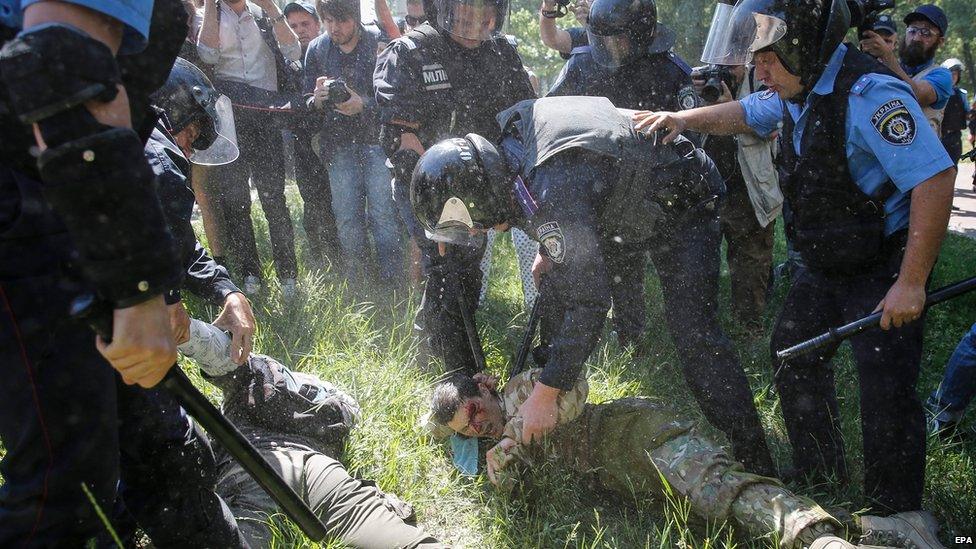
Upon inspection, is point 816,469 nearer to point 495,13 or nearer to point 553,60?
point 495,13

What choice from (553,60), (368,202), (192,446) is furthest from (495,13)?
(553,60)

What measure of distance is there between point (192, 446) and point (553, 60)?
11.9 m

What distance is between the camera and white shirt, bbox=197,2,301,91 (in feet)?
15.0

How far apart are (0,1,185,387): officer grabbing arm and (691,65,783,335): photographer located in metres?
3.14

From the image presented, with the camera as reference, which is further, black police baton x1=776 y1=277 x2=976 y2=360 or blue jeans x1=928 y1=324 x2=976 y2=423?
blue jeans x1=928 y1=324 x2=976 y2=423

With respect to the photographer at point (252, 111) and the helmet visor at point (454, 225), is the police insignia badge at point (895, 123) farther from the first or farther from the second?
the photographer at point (252, 111)

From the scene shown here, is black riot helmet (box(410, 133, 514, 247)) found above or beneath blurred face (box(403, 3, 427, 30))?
beneath

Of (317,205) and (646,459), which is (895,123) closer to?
(646,459)

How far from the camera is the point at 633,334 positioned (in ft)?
13.5

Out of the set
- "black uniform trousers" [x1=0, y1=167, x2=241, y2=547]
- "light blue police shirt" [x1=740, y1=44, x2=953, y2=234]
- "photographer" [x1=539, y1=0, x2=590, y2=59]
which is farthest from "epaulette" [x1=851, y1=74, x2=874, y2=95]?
"photographer" [x1=539, y1=0, x2=590, y2=59]

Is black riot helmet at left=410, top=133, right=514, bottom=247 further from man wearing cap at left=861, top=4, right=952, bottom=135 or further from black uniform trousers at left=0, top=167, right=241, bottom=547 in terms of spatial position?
man wearing cap at left=861, top=4, right=952, bottom=135

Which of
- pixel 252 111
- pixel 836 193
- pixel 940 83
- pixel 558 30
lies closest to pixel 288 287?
pixel 252 111

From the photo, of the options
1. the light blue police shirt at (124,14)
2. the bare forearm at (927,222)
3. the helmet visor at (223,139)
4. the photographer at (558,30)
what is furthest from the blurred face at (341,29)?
the bare forearm at (927,222)

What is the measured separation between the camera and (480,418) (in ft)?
→ 9.48
